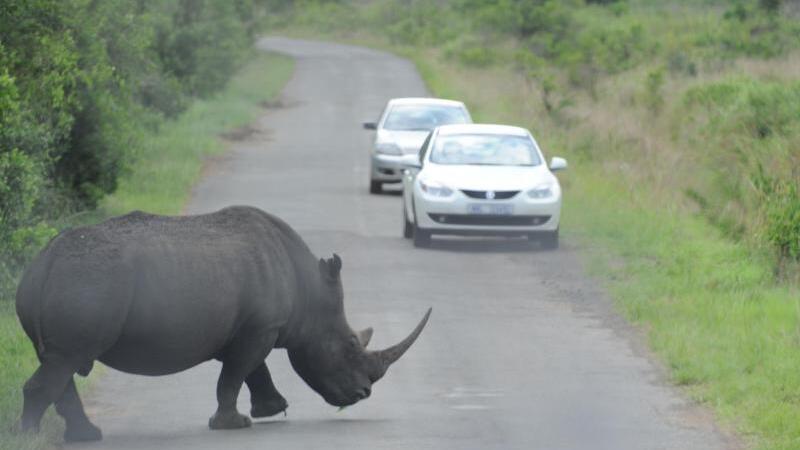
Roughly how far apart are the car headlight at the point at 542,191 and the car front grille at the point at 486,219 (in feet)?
0.95

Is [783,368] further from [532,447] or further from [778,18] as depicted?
[778,18]

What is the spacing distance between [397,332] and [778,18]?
46425 mm

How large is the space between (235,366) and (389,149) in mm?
19225

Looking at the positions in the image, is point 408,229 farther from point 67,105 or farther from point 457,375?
point 457,375

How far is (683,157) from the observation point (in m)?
31.7

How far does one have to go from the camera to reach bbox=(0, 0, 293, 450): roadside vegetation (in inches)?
650

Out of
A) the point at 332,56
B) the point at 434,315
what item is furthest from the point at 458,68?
the point at 434,315

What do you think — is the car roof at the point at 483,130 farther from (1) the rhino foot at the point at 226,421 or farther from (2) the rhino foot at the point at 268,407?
(1) the rhino foot at the point at 226,421

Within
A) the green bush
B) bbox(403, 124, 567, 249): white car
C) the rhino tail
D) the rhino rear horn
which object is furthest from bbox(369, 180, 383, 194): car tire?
the rhino tail

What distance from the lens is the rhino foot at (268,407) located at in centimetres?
1212

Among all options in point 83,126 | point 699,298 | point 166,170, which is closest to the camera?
point 699,298

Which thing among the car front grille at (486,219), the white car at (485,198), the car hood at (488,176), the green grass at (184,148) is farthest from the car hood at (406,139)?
the car front grille at (486,219)

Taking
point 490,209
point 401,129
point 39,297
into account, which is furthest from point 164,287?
point 401,129

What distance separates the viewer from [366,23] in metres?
98.4
